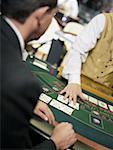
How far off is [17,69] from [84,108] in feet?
2.58

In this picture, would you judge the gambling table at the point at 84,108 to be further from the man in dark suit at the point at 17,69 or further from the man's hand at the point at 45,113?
the man in dark suit at the point at 17,69

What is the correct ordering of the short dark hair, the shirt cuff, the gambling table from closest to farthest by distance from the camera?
the short dark hair
the gambling table
the shirt cuff

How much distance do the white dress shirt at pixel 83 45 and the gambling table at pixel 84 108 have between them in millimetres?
85

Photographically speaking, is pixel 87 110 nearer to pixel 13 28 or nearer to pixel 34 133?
pixel 34 133

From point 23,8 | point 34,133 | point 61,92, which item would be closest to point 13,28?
point 23,8

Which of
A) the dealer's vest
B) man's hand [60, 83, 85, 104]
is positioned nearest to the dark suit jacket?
man's hand [60, 83, 85, 104]

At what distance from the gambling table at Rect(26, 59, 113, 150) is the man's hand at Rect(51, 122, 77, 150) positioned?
4cm

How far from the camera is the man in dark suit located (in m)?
0.97

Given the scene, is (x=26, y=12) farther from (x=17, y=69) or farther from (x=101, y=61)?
(x=101, y=61)

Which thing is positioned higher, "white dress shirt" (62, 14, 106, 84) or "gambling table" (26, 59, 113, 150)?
"white dress shirt" (62, 14, 106, 84)

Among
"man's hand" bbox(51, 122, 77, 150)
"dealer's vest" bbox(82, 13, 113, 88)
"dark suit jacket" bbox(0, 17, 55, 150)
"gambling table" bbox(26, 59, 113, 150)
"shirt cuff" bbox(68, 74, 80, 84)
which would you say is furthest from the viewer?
"dealer's vest" bbox(82, 13, 113, 88)

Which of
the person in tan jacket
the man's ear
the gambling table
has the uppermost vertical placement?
the man's ear

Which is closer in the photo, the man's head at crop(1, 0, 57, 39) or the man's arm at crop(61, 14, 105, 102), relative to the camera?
the man's head at crop(1, 0, 57, 39)

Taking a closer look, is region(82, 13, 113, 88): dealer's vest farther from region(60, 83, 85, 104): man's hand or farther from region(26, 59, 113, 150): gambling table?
region(60, 83, 85, 104): man's hand
